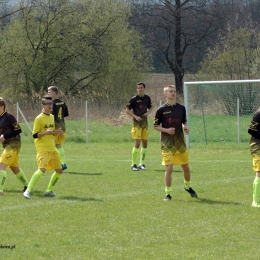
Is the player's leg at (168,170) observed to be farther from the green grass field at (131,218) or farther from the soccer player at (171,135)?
the green grass field at (131,218)

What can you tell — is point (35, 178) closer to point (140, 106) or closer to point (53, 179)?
point (53, 179)

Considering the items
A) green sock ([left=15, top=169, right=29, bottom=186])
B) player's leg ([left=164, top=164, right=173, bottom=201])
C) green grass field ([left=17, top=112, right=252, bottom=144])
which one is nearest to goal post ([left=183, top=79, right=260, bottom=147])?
green grass field ([left=17, top=112, right=252, bottom=144])

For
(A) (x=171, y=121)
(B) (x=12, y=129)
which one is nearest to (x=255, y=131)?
(A) (x=171, y=121)

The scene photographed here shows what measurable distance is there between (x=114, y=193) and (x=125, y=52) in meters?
35.2

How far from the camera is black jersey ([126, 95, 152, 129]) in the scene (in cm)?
1600

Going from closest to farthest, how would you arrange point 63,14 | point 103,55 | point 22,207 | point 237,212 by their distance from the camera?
point 237,212 < point 22,207 < point 63,14 < point 103,55

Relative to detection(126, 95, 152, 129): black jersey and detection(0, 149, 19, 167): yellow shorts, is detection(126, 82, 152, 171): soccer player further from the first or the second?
detection(0, 149, 19, 167): yellow shorts

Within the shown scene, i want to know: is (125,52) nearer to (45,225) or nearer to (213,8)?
(213,8)

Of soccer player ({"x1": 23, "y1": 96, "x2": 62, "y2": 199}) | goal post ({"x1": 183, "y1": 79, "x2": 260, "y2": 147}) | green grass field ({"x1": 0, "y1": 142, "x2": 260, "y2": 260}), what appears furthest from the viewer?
goal post ({"x1": 183, "y1": 79, "x2": 260, "y2": 147})

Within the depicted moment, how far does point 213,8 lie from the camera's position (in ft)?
160

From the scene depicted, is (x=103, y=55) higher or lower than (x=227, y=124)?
higher

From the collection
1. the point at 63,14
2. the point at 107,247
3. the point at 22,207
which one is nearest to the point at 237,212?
the point at 107,247

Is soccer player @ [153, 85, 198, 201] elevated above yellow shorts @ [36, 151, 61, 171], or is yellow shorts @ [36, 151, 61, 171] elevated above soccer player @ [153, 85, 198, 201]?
soccer player @ [153, 85, 198, 201]

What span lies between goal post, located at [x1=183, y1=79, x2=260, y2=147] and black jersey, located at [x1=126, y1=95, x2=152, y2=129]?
6.84 m
